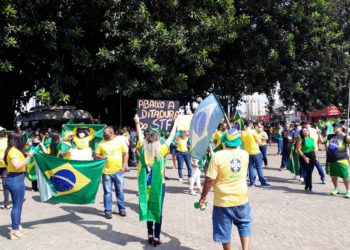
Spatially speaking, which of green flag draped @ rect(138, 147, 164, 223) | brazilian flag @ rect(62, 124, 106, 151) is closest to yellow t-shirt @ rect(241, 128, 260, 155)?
brazilian flag @ rect(62, 124, 106, 151)

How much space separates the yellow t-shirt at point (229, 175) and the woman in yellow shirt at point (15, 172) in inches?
125

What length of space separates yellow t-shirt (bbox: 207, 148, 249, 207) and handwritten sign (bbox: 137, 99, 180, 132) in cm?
329

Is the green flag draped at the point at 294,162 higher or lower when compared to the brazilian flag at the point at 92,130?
lower

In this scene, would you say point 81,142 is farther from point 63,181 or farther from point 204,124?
point 204,124

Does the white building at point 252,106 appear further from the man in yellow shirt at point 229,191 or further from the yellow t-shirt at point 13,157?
the man in yellow shirt at point 229,191

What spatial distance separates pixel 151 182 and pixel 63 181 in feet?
5.97

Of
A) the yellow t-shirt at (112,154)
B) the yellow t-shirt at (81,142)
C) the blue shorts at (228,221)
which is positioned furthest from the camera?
the yellow t-shirt at (81,142)

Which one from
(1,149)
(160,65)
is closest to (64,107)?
(160,65)

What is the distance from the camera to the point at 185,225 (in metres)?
7.21

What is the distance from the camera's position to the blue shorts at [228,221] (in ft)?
16.0

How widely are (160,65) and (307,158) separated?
27.1 ft

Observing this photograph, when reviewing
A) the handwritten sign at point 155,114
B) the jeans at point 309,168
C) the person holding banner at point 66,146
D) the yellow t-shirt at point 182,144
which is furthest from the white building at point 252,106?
the handwritten sign at point 155,114

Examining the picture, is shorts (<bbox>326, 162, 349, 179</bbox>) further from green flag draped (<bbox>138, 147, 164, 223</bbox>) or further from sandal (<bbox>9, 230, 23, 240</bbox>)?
sandal (<bbox>9, 230, 23, 240</bbox>)

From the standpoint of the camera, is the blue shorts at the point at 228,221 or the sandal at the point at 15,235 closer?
the blue shorts at the point at 228,221
